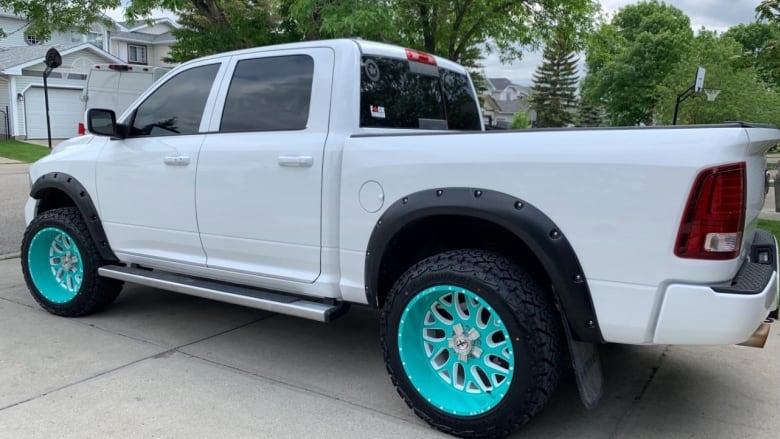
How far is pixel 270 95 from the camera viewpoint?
3.91 meters

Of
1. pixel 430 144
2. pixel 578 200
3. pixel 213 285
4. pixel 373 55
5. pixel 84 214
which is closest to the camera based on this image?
pixel 578 200

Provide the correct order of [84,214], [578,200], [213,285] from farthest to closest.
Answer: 1. [84,214]
2. [213,285]
3. [578,200]

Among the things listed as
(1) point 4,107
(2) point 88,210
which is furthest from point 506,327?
(1) point 4,107

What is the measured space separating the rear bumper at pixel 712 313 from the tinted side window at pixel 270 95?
218 centimetres

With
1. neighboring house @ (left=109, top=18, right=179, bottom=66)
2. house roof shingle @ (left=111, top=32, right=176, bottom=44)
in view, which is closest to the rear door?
neighboring house @ (left=109, top=18, right=179, bottom=66)

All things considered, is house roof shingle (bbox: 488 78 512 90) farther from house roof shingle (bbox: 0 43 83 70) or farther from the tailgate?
the tailgate

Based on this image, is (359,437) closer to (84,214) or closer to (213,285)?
(213,285)

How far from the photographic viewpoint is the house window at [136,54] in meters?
41.6

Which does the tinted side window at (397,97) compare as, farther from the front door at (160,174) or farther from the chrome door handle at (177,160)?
the chrome door handle at (177,160)

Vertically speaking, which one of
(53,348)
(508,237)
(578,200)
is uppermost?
(578,200)

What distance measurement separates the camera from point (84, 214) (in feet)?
15.3

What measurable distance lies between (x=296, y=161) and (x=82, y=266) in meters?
2.27

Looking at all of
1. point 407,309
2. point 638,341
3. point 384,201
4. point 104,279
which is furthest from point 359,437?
point 104,279

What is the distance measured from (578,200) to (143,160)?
119 inches
